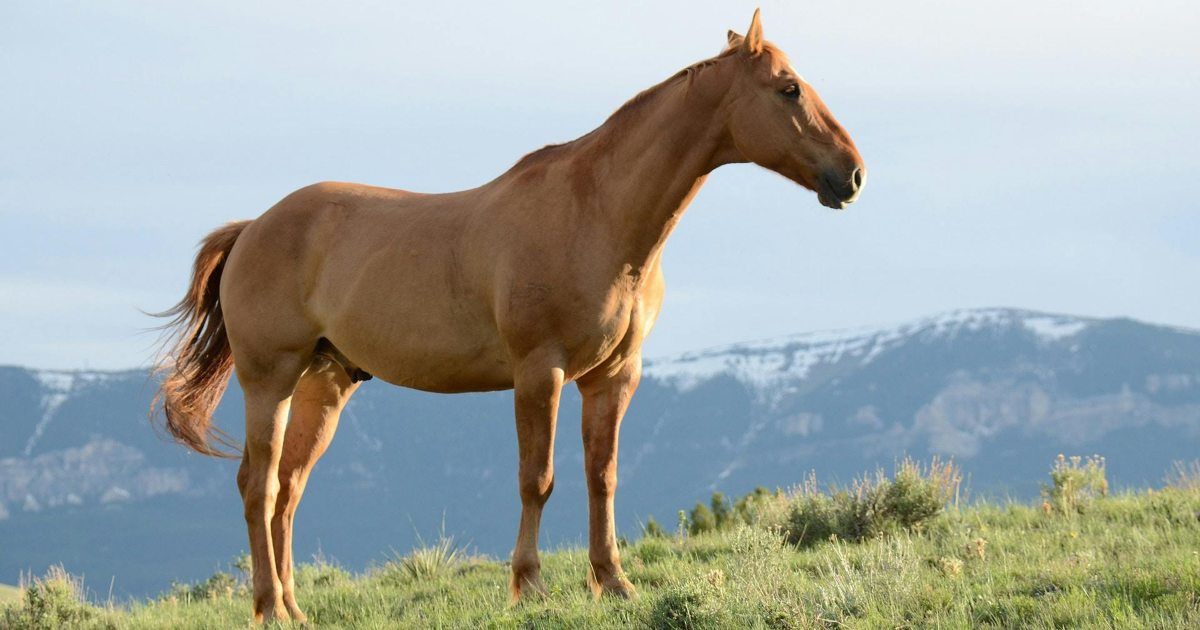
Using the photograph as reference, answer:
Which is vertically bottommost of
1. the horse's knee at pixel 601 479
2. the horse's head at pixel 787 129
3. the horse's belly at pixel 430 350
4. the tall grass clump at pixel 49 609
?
the tall grass clump at pixel 49 609

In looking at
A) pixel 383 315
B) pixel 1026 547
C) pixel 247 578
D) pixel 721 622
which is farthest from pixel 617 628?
pixel 247 578

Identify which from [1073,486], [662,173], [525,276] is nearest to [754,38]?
[662,173]

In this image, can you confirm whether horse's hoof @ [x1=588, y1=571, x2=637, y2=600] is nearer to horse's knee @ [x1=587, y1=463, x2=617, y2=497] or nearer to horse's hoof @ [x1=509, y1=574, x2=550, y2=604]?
horse's hoof @ [x1=509, y1=574, x2=550, y2=604]

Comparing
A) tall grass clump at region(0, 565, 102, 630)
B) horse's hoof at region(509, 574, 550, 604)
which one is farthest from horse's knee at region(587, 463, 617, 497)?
tall grass clump at region(0, 565, 102, 630)

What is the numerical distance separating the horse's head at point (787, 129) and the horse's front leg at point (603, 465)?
1419 mm

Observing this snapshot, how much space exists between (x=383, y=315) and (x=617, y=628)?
8.02 feet

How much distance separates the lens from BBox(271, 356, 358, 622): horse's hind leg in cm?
896

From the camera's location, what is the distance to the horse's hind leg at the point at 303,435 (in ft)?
29.4

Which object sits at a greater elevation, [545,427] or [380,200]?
[380,200]

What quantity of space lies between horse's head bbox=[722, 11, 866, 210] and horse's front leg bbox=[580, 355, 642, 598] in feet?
4.66

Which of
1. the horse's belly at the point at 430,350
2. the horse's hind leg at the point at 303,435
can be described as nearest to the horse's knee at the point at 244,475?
the horse's hind leg at the point at 303,435

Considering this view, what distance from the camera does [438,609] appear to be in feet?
25.8

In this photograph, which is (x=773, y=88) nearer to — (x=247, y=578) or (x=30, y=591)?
(x=30, y=591)

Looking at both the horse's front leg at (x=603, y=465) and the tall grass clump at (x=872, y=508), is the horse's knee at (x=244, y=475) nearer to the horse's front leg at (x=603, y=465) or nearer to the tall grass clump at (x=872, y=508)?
the horse's front leg at (x=603, y=465)
